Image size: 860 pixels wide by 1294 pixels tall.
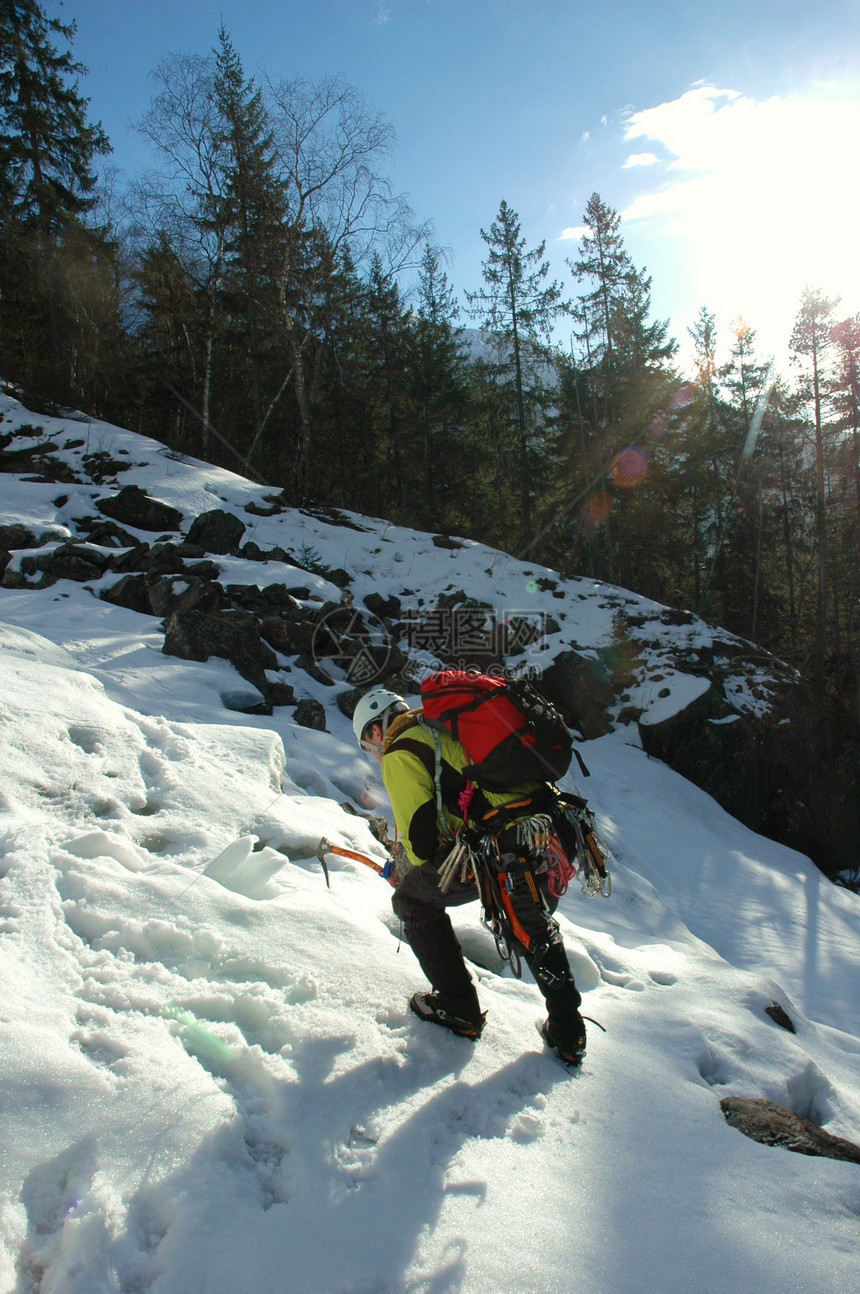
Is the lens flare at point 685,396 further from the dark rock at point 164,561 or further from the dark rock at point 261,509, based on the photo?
the dark rock at point 164,561

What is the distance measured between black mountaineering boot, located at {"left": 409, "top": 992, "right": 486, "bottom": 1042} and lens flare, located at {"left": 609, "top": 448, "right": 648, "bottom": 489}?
69.6 ft

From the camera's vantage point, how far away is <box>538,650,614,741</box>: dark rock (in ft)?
41.4

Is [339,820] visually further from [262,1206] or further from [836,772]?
[836,772]

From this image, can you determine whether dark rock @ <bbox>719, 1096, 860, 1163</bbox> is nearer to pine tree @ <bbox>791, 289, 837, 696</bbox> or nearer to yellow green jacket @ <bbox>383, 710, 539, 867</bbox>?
yellow green jacket @ <bbox>383, 710, 539, 867</bbox>

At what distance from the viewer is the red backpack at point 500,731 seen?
260cm

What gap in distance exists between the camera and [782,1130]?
2.56m

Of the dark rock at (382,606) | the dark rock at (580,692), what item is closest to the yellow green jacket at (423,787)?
the dark rock at (580,692)

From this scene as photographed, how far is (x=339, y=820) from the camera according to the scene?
5.33 m

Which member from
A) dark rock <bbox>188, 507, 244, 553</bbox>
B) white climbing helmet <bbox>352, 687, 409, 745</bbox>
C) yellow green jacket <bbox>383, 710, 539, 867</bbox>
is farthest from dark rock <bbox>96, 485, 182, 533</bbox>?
yellow green jacket <bbox>383, 710, 539, 867</bbox>

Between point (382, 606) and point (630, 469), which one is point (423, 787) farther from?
point (630, 469)

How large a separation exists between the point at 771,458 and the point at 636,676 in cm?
1460

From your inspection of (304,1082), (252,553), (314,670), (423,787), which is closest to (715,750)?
(314,670)

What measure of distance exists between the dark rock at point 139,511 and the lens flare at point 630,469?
14.8m

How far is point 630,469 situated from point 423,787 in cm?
2158
